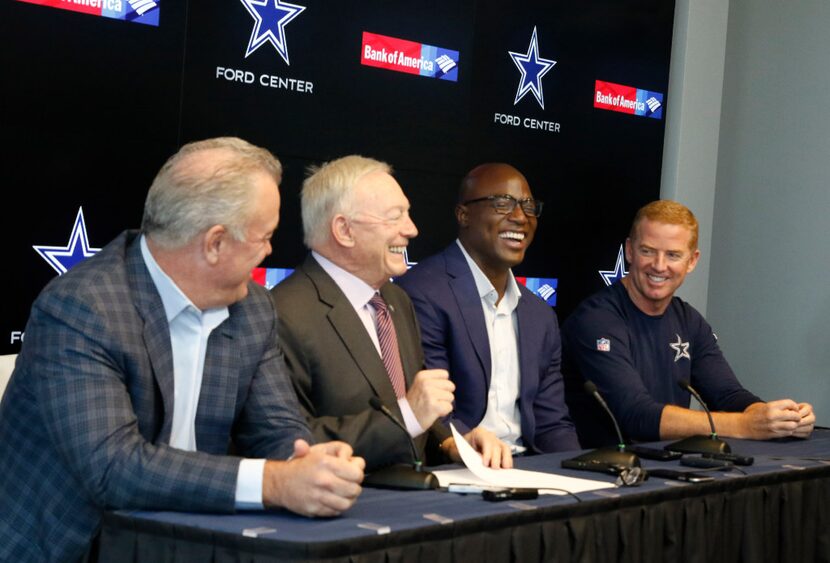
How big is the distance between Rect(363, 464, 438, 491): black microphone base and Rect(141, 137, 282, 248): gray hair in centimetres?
61

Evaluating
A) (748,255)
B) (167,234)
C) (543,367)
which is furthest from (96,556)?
(748,255)

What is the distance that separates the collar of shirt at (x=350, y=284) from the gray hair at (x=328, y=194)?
65mm

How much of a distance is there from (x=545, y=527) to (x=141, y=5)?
2499mm

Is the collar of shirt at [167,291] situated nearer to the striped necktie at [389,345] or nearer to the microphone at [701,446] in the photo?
the striped necktie at [389,345]

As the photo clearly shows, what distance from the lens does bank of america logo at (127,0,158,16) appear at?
13.4 feet

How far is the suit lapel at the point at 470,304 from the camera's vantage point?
12.9 ft

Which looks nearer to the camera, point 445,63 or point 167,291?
point 167,291

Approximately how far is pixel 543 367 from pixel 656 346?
0.55m

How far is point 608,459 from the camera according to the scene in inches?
119

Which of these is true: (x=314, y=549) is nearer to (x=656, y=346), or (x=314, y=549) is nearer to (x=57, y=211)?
(x=57, y=211)

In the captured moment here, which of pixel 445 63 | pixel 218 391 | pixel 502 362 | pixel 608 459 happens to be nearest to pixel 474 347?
pixel 502 362

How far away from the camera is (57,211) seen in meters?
3.94

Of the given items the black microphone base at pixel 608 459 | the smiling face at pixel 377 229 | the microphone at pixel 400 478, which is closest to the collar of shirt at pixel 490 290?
the smiling face at pixel 377 229

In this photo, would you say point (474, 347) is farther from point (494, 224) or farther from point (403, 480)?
point (403, 480)
